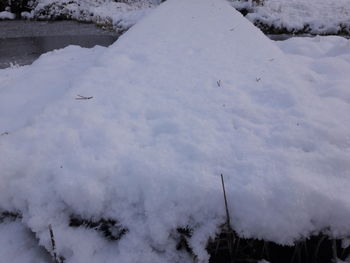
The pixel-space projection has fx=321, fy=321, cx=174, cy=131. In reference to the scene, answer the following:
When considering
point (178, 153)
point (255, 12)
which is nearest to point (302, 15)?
point (255, 12)

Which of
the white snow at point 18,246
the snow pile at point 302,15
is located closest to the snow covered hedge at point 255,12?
the snow pile at point 302,15

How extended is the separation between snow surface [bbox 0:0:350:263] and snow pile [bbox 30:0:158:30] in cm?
1091

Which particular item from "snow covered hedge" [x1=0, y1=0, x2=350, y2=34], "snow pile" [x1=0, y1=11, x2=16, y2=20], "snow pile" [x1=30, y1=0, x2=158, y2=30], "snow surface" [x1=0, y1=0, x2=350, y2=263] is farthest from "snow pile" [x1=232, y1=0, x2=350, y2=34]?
"snow pile" [x1=0, y1=11, x2=16, y2=20]

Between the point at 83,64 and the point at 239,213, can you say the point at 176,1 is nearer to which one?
the point at 83,64

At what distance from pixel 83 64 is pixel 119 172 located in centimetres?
320

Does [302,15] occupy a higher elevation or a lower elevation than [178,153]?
higher

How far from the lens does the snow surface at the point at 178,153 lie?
1877 millimetres

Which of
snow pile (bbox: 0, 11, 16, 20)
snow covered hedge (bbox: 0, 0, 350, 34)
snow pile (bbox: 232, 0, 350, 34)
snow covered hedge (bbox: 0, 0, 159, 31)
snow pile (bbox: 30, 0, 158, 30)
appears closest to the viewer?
snow pile (bbox: 232, 0, 350, 34)

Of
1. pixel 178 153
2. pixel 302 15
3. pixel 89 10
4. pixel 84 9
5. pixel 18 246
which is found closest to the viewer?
pixel 18 246

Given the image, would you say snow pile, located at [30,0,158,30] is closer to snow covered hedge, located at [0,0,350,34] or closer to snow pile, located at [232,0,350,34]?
snow covered hedge, located at [0,0,350,34]

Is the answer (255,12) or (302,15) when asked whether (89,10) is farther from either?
(302,15)

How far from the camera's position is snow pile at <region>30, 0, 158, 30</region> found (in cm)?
1373

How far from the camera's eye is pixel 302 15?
39.3 ft

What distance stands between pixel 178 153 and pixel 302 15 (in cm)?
1168
